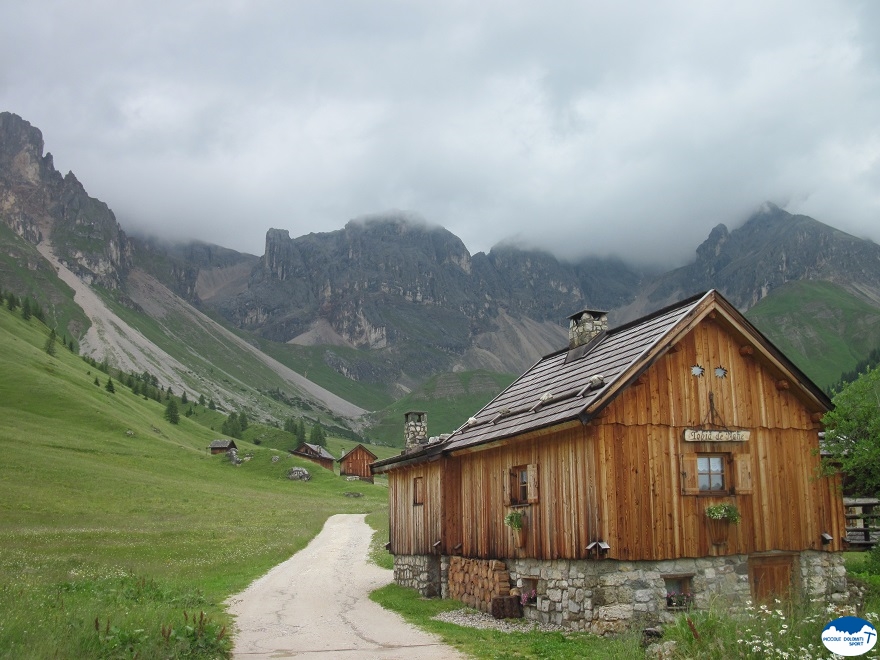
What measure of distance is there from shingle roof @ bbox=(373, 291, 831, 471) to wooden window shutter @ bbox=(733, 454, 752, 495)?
283cm

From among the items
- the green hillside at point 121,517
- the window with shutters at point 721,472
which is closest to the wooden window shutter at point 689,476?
the window with shutters at point 721,472

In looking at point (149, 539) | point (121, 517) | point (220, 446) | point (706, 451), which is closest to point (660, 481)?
→ point (706, 451)

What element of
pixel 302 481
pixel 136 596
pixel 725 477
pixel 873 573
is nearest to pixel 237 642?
pixel 136 596

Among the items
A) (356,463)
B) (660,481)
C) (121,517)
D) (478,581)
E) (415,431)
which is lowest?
(478,581)

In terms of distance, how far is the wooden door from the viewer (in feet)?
60.6

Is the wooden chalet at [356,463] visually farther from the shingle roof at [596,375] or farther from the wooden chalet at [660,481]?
the wooden chalet at [660,481]

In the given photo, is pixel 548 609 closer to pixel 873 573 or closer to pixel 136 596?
pixel 873 573

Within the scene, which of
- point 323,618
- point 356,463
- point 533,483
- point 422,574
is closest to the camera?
point 533,483

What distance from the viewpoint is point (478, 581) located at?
2194cm

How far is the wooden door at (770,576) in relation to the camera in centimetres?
1848

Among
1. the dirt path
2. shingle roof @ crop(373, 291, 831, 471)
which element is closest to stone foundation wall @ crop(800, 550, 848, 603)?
shingle roof @ crop(373, 291, 831, 471)

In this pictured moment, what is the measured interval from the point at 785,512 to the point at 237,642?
46.0 feet

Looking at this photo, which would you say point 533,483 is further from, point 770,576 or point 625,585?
point 770,576

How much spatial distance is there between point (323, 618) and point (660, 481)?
10.3 meters
